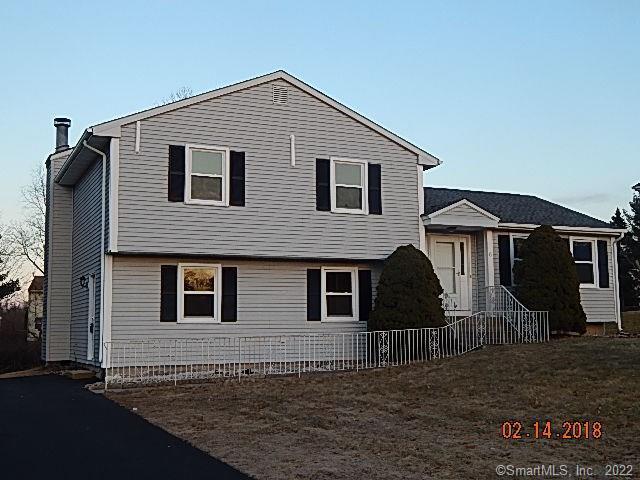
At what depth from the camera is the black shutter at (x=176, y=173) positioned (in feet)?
60.8

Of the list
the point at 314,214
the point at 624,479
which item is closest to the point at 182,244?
the point at 314,214

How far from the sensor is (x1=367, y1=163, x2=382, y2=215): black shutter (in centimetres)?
2075

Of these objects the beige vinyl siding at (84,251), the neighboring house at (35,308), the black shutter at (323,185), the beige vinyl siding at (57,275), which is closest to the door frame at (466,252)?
the black shutter at (323,185)

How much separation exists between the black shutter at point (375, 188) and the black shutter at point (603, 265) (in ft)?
25.3

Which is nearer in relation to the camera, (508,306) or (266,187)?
(266,187)

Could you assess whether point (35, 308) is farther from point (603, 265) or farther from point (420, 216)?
point (603, 265)

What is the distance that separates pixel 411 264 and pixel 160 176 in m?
6.43

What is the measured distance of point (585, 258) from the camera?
78.2ft

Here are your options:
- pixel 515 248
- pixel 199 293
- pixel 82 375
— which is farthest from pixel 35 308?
pixel 515 248

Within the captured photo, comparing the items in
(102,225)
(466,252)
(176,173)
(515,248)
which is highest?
(176,173)

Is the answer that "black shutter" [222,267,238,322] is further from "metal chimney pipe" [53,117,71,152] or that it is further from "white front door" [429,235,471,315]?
"metal chimney pipe" [53,117,71,152]

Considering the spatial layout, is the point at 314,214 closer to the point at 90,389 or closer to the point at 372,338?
the point at 372,338

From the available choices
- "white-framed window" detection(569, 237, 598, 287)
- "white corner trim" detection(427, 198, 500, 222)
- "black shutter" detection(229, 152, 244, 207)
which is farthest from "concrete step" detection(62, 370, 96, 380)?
Answer: "white-framed window" detection(569, 237, 598, 287)

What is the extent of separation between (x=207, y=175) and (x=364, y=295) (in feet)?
17.3
